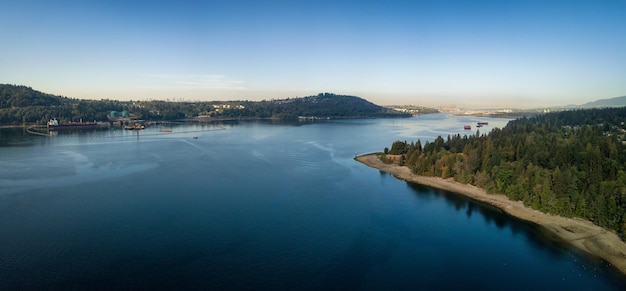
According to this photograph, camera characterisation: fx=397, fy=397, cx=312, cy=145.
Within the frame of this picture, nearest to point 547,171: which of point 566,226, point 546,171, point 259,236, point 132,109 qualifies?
point 546,171

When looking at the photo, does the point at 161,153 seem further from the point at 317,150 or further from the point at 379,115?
the point at 379,115

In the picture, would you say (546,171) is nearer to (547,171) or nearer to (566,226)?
(547,171)

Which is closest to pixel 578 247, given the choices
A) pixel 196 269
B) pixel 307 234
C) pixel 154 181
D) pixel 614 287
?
pixel 614 287

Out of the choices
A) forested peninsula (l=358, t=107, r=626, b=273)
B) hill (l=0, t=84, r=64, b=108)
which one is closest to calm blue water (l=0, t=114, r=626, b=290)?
forested peninsula (l=358, t=107, r=626, b=273)

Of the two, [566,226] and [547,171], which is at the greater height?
[547,171]

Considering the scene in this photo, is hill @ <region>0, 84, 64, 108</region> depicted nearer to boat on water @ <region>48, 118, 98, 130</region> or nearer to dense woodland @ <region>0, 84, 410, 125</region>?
dense woodland @ <region>0, 84, 410, 125</region>

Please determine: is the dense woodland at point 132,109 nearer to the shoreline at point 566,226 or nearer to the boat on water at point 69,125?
the boat on water at point 69,125
